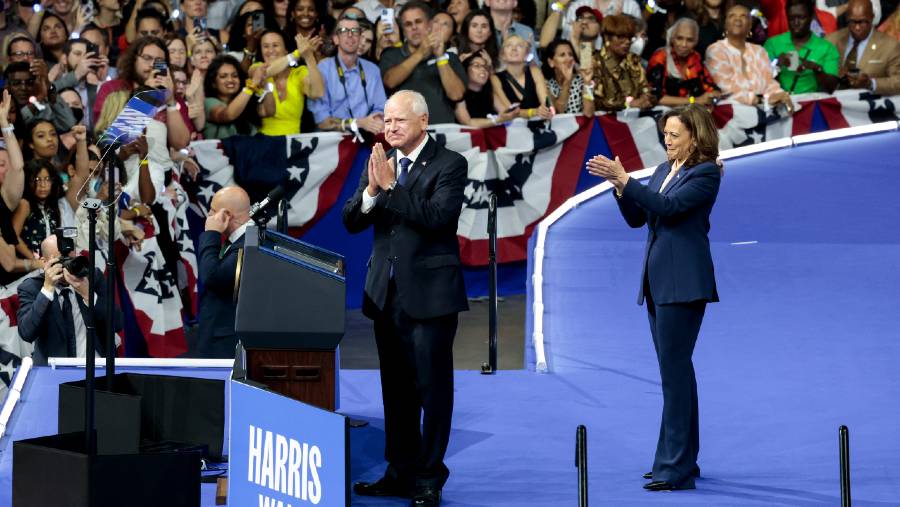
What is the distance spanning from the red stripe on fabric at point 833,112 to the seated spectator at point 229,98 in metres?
5.75

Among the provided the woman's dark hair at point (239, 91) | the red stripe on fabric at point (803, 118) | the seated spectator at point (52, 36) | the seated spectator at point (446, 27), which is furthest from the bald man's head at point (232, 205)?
the red stripe on fabric at point (803, 118)

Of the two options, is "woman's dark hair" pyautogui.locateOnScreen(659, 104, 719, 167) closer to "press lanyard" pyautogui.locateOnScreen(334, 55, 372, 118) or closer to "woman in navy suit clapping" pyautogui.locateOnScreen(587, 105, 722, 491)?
"woman in navy suit clapping" pyautogui.locateOnScreen(587, 105, 722, 491)

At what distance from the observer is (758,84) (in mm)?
14680

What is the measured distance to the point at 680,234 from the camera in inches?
266

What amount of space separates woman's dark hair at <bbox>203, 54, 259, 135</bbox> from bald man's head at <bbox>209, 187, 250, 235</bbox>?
15.2 feet

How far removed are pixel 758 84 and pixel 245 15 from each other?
4.92m

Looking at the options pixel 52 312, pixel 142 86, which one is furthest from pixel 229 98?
pixel 52 312

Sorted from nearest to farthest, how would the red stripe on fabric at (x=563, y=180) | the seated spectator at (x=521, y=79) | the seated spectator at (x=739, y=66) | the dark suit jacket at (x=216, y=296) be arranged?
the dark suit jacket at (x=216, y=296) → the red stripe on fabric at (x=563, y=180) → the seated spectator at (x=521, y=79) → the seated spectator at (x=739, y=66)

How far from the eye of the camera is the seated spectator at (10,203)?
10.4 metres

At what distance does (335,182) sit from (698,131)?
21.3 feet

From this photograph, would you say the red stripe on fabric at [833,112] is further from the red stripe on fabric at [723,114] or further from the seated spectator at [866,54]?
the red stripe on fabric at [723,114]

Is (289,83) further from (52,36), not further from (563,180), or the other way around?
(563,180)

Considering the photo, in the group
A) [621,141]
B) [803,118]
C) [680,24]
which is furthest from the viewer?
[803,118]

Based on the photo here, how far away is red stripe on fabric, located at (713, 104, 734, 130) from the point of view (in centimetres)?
1448
